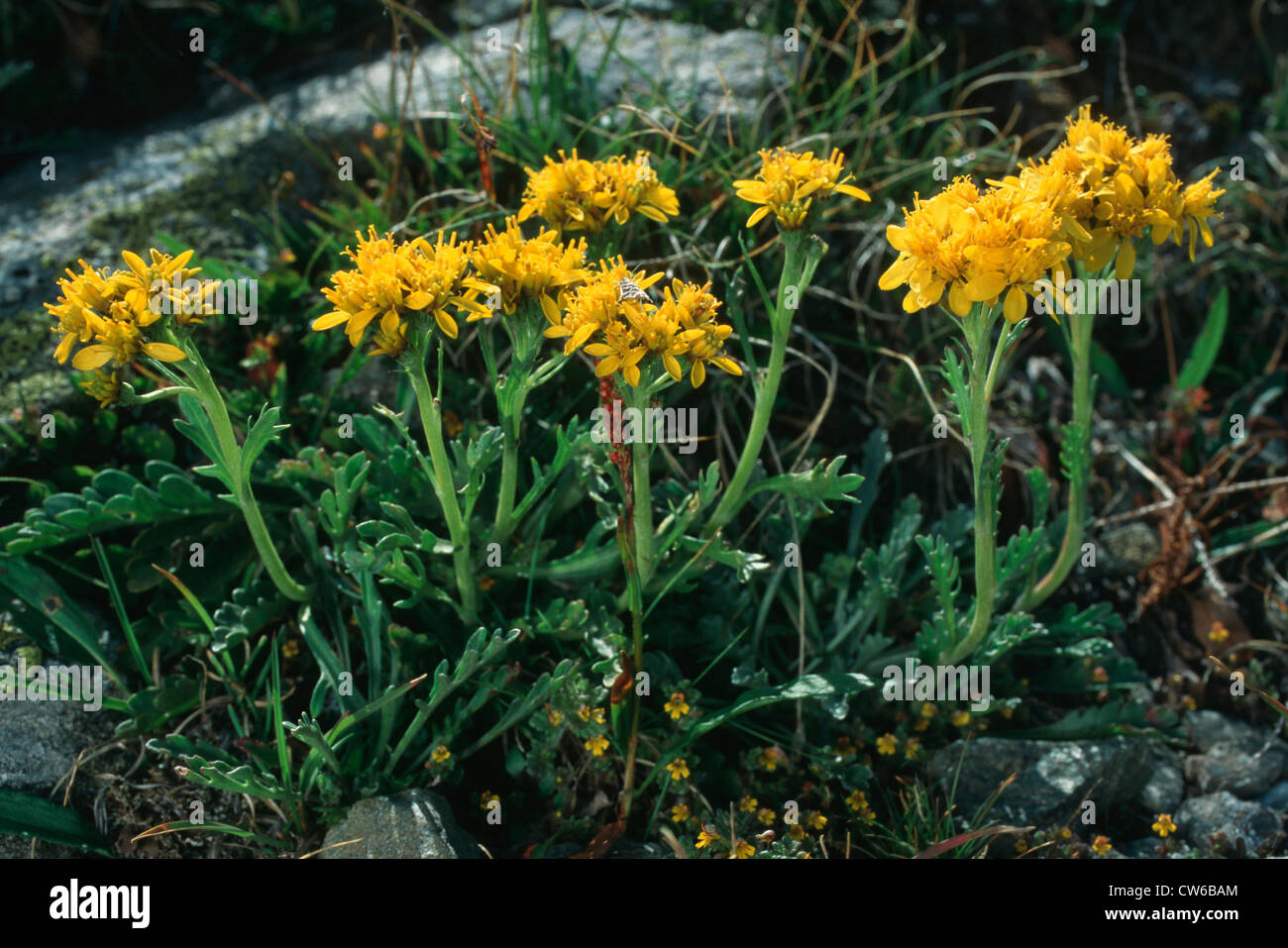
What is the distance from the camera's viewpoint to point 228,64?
4.93m

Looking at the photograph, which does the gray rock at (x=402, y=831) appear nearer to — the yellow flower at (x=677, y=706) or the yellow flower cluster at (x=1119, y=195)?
the yellow flower at (x=677, y=706)

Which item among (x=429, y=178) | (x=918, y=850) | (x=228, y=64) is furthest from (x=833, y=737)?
(x=228, y=64)

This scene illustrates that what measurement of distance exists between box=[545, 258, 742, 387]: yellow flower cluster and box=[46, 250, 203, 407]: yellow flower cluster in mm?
792

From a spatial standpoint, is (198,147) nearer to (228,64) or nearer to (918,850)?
(228,64)

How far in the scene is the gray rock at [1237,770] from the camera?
314cm

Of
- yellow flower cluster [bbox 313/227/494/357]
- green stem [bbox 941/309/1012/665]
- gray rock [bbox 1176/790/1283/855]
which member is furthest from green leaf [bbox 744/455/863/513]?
gray rock [bbox 1176/790/1283/855]

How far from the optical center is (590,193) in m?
2.63

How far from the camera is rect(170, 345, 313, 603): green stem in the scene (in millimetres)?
2432

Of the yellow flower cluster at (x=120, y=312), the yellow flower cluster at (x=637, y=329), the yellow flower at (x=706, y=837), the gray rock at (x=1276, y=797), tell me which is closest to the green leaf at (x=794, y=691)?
the yellow flower at (x=706, y=837)

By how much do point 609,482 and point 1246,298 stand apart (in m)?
2.88

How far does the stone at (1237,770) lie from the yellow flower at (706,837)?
152cm

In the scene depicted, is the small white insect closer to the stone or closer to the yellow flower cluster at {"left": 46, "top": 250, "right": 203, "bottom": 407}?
the yellow flower cluster at {"left": 46, "top": 250, "right": 203, "bottom": 407}

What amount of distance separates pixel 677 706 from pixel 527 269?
46.5 inches

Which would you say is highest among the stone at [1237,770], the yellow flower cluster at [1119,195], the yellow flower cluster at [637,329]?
the yellow flower cluster at [1119,195]
